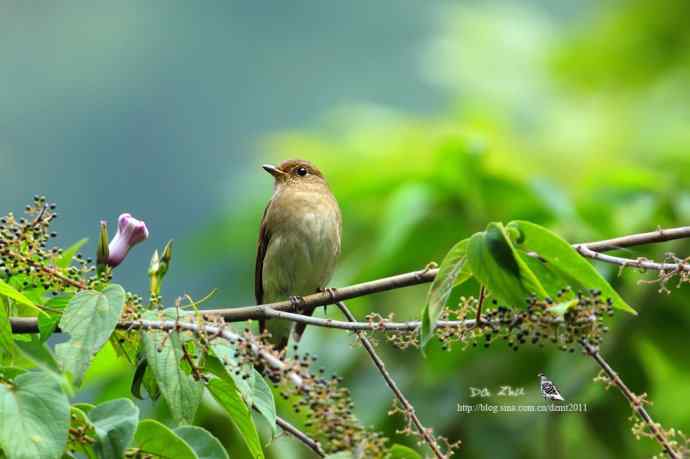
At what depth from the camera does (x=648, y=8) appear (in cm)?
1350

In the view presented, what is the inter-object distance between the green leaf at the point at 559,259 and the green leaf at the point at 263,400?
61 centimetres

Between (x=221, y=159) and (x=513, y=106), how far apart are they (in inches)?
1996

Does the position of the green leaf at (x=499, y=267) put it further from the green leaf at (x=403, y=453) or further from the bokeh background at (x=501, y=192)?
the bokeh background at (x=501, y=192)

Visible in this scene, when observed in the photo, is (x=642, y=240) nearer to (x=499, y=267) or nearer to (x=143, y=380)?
(x=499, y=267)

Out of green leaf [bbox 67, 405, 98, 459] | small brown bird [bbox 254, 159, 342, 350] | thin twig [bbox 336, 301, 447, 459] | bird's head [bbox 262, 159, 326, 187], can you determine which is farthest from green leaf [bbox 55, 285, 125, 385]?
bird's head [bbox 262, 159, 326, 187]

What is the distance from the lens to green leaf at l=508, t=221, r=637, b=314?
216cm

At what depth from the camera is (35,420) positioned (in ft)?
6.25

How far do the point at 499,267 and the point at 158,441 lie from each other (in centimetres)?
74

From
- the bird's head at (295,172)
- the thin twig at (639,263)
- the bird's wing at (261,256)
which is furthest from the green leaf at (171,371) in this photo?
the bird's head at (295,172)

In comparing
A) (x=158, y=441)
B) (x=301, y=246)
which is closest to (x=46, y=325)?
(x=158, y=441)

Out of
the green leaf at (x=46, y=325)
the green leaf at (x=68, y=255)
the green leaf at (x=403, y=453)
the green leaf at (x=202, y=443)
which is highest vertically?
the green leaf at (x=68, y=255)

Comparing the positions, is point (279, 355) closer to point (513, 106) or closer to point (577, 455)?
point (577, 455)

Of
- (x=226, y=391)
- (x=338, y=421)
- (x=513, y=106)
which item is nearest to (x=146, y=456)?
(x=226, y=391)

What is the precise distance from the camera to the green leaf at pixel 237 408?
229 centimetres
